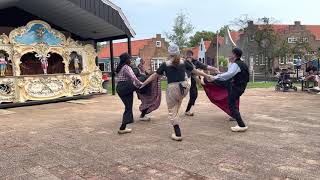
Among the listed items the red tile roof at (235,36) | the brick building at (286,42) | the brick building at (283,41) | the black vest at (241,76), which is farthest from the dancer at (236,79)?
the red tile roof at (235,36)

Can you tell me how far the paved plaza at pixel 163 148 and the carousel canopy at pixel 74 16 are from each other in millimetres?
5035

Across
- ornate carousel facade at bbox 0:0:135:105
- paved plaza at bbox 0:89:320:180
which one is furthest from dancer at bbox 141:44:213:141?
ornate carousel facade at bbox 0:0:135:105

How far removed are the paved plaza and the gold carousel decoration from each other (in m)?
3.87

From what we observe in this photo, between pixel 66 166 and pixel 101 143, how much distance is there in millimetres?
1579

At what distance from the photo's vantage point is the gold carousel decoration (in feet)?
48.2

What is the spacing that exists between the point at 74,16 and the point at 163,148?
33.7ft

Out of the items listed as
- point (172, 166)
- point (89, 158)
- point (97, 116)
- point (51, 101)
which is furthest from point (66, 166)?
point (51, 101)

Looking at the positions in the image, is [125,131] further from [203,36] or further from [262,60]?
[203,36]

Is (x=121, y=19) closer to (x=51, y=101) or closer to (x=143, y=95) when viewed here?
(x=51, y=101)

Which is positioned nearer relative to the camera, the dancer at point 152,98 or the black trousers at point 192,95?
the dancer at point 152,98

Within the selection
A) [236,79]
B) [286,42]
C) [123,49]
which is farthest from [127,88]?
[123,49]

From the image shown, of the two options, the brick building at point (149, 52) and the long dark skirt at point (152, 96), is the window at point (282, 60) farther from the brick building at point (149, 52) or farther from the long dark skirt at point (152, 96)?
the long dark skirt at point (152, 96)

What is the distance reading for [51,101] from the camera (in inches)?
622

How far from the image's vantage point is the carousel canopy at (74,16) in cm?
1466
